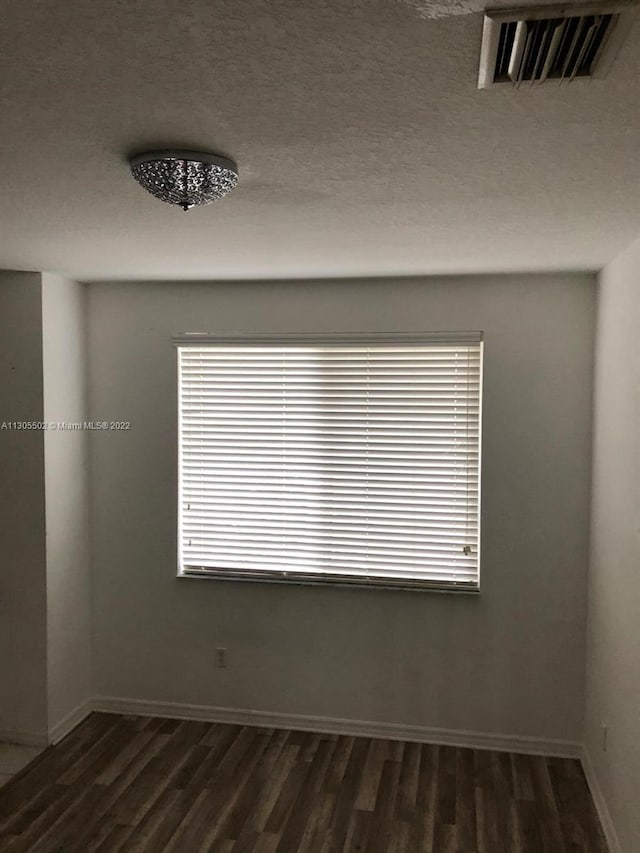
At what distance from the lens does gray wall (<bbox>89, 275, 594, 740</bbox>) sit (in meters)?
3.94

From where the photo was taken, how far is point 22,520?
4066mm

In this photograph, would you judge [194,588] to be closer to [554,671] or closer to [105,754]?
[105,754]

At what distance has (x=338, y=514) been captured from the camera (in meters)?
4.20

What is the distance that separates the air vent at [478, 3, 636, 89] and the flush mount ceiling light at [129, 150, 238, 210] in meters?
0.76

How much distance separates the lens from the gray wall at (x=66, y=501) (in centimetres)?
407

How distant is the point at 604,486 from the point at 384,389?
1.26m

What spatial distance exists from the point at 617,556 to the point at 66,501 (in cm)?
294

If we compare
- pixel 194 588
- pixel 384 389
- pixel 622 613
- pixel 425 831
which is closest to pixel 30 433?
pixel 194 588

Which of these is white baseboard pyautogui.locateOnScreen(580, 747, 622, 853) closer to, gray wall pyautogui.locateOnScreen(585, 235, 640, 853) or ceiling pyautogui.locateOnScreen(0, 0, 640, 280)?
gray wall pyautogui.locateOnScreen(585, 235, 640, 853)

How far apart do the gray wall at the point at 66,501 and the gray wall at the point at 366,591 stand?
9 cm

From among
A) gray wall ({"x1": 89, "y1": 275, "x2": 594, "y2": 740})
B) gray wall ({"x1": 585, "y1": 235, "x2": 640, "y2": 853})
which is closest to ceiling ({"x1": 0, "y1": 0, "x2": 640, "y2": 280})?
gray wall ({"x1": 585, "y1": 235, "x2": 640, "y2": 853})

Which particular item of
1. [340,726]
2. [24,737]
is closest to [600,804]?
[340,726]

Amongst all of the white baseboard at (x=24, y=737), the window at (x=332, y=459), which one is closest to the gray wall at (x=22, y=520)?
Result: the white baseboard at (x=24, y=737)

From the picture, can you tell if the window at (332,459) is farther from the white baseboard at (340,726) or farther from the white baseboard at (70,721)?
the white baseboard at (70,721)
